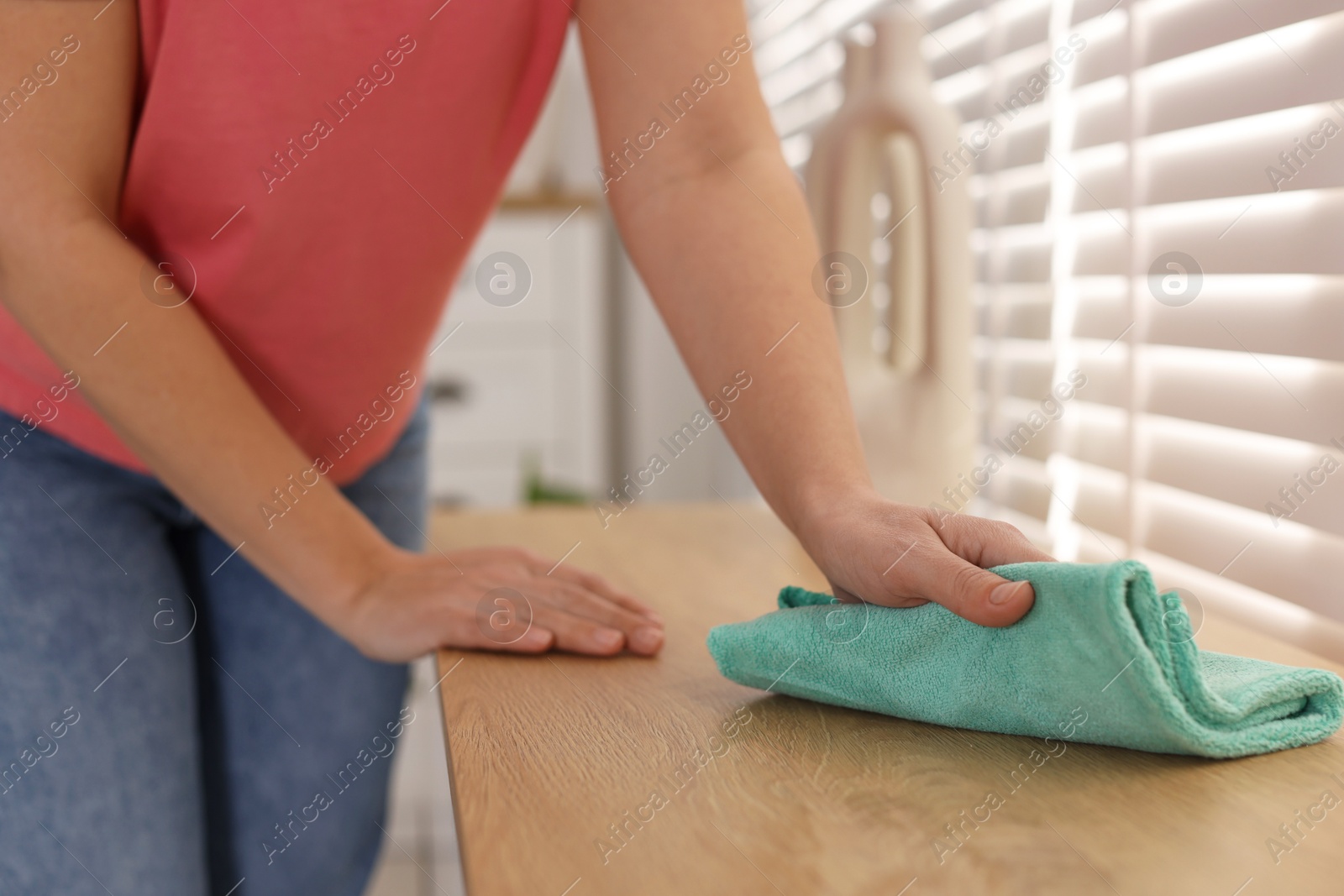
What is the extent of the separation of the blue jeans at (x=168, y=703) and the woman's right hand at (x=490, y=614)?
18cm

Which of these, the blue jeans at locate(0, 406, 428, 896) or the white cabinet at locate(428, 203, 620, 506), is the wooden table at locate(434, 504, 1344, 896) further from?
the white cabinet at locate(428, 203, 620, 506)

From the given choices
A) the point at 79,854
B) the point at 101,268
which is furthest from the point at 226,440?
the point at 79,854

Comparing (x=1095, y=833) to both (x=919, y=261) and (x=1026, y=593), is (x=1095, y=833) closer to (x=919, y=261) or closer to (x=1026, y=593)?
(x=1026, y=593)

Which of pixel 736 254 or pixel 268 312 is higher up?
pixel 268 312

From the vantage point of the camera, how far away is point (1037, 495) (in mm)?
946

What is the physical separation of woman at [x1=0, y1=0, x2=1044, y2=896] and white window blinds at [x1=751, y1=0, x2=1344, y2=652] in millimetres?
270

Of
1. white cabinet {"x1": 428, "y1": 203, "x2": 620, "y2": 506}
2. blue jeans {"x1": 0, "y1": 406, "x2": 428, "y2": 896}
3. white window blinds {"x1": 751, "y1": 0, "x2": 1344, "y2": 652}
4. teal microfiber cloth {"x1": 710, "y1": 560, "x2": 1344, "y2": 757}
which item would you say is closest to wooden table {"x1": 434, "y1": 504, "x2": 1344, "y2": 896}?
teal microfiber cloth {"x1": 710, "y1": 560, "x2": 1344, "y2": 757}

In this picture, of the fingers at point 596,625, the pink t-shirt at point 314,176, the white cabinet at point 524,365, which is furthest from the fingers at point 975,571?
the white cabinet at point 524,365

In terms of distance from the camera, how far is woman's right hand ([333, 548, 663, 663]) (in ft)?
2.11

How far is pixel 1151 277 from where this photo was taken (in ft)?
2.53

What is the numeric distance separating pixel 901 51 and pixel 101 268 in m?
0.65

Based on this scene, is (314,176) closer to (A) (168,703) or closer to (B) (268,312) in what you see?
(B) (268,312)

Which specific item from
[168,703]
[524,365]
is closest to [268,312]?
[168,703]

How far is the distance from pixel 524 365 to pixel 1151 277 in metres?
1.86
